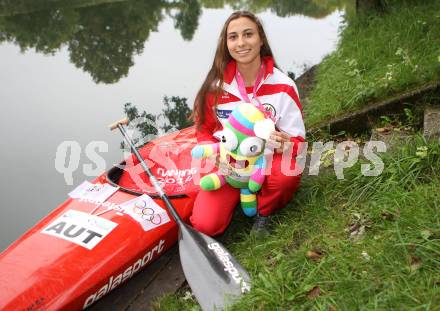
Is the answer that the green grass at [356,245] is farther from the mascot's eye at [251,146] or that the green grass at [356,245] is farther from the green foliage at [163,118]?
the green foliage at [163,118]

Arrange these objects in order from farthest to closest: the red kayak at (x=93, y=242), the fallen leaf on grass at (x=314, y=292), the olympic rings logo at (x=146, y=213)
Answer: the olympic rings logo at (x=146, y=213) → the red kayak at (x=93, y=242) → the fallen leaf on grass at (x=314, y=292)

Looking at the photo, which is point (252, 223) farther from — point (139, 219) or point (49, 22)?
point (49, 22)

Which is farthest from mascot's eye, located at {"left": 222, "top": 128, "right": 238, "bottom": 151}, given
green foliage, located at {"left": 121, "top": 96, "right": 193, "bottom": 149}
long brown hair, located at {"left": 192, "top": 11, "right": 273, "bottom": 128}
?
green foliage, located at {"left": 121, "top": 96, "right": 193, "bottom": 149}

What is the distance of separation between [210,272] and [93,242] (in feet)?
2.50

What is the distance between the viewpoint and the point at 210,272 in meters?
2.48

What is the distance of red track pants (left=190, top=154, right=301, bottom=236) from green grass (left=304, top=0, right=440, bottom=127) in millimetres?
1425

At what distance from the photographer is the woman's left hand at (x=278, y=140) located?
2459 millimetres

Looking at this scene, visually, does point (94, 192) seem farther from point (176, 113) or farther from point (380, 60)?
point (380, 60)

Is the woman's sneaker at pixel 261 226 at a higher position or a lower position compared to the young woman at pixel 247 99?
lower

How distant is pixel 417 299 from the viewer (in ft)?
5.42

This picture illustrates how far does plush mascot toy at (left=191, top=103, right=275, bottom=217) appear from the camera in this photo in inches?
99.3

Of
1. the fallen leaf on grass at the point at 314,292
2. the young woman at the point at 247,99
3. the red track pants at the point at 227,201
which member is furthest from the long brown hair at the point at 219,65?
the fallen leaf on grass at the point at 314,292

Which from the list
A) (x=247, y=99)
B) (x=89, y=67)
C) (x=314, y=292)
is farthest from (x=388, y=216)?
(x=89, y=67)

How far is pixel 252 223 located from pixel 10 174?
3016 millimetres
